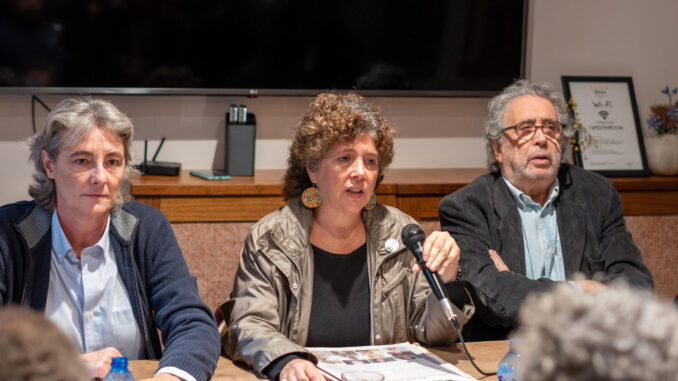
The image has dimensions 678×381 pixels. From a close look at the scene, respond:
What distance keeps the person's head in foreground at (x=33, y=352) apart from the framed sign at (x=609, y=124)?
3.21 m

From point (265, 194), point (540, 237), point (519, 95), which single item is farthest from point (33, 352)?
point (265, 194)

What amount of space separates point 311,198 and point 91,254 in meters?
0.64

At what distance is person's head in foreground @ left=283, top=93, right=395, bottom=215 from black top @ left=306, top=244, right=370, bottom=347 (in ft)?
0.49

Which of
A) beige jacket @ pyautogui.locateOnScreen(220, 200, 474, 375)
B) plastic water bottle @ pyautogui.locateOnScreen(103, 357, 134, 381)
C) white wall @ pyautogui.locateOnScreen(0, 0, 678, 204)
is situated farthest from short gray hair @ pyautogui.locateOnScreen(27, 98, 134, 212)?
white wall @ pyautogui.locateOnScreen(0, 0, 678, 204)

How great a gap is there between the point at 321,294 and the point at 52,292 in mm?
716

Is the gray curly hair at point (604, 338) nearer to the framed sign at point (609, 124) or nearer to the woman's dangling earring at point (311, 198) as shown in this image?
the woman's dangling earring at point (311, 198)

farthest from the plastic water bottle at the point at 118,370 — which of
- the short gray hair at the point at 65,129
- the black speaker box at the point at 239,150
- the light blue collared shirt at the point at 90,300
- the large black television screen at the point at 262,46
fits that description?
the large black television screen at the point at 262,46

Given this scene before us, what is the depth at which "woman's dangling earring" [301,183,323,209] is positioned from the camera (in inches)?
84.5

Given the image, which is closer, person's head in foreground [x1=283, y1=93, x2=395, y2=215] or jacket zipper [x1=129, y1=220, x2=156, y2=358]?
jacket zipper [x1=129, y1=220, x2=156, y2=358]

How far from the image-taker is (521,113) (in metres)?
2.47

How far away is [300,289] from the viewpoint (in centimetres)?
201

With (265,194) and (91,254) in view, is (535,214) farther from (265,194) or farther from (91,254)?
(91,254)

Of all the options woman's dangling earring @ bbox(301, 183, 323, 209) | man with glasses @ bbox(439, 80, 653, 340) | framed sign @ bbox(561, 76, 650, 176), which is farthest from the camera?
framed sign @ bbox(561, 76, 650, 176)

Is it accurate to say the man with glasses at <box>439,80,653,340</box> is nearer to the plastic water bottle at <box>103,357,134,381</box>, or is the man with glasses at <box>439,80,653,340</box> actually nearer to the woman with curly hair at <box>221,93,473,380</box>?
the woman with curly hair at <box>221,93,473,380</box>
